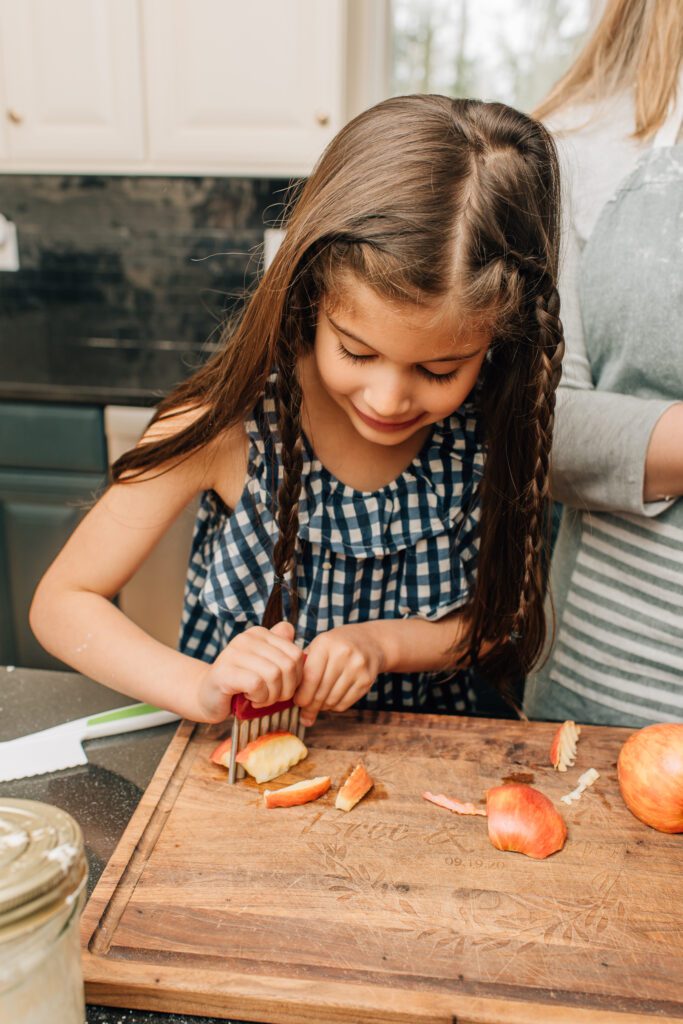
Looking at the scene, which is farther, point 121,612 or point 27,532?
point 27,532

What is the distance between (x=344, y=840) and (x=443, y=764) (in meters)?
0.14

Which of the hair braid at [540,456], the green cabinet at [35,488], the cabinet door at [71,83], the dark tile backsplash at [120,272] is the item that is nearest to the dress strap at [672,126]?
the hair braid at [540,456]

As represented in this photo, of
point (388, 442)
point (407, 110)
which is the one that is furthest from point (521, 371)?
point (407, 110)

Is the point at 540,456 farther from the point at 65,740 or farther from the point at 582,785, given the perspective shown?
the point at 65,740

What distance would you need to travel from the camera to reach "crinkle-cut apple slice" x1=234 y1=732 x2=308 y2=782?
739 mm

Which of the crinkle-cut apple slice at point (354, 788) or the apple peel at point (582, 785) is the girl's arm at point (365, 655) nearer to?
the crinkle-cut apple slice at point (354, 788)

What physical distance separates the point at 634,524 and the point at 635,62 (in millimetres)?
532

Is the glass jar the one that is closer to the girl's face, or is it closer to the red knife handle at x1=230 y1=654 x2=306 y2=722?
the red knife handle at x1=230 y1=654 x2=306 y2=722

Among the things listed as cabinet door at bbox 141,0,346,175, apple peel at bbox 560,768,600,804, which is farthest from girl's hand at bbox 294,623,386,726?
cabinet door at bbox 141,0,346,175

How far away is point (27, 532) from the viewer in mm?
2217

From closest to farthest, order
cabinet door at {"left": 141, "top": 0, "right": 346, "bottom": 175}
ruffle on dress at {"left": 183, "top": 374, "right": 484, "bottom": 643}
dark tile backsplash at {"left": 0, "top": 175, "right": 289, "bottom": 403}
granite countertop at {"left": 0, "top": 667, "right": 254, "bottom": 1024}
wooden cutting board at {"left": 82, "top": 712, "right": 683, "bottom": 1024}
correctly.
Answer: wooden cutting board at {"left": 82, "top": 712, "right": 683, "bottom": 1024}
granite countertop at {"left": 0, "top": 667, "right": 254, "bottom": 1024}
ruffle on dress at {"left": 183, "top": 374, "right": 484, "bottom": 643}
cabinet door at {"left": 141, "top": 0, "right": 346, "bottom": 175}
dark tile backsplash at {"left": 0, "top": 175, "right": 289, "bottom": 403}

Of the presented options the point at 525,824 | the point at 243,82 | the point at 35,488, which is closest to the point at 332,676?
the point at 525,824

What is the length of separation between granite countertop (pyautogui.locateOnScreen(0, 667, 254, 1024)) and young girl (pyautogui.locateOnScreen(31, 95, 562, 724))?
4 centimetres

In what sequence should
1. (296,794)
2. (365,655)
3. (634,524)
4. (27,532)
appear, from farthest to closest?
(27,532) → (634,524) → (365,655) → (296,794)
